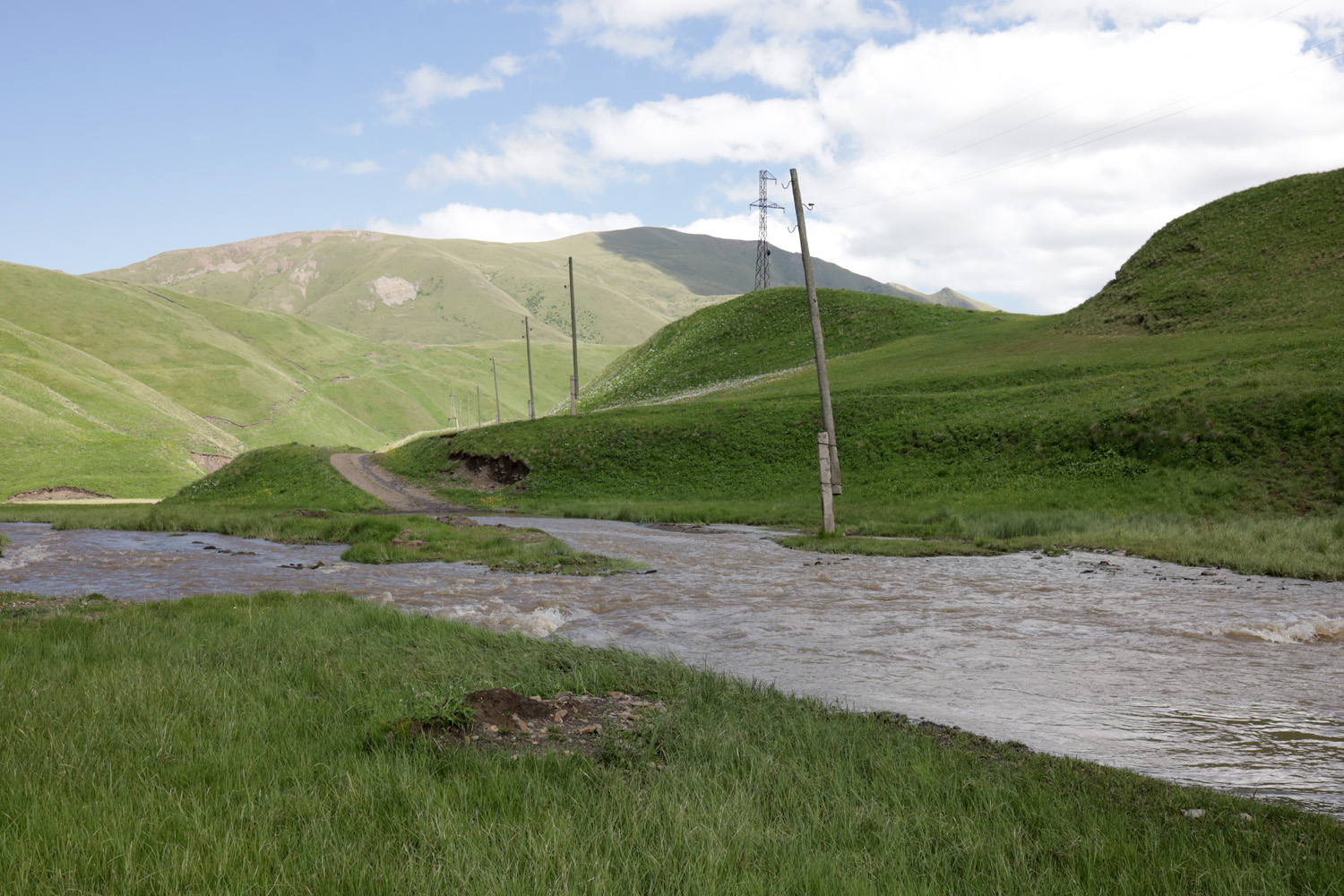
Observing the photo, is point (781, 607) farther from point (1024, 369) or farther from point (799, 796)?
point (1024, 369)

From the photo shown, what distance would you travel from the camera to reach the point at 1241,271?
179 feet

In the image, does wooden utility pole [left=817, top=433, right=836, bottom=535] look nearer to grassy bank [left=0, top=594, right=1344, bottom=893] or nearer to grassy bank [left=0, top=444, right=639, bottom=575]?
grassy bank [left=0, top=444, right=639, bottom=575]

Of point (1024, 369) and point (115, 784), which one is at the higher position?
point (1024, 369)

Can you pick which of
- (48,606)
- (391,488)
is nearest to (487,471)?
(391,488)

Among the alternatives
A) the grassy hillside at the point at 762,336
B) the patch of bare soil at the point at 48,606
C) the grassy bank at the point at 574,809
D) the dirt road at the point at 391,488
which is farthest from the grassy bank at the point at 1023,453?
the patch of bare soil at the point at 48,606

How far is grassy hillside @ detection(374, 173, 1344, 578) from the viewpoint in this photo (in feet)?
80.0

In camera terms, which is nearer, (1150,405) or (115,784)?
(115,784)

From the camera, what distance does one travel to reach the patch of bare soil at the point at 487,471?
162 feet

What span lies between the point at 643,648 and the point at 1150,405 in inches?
1137

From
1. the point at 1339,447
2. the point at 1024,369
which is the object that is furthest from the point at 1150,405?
the point at 1024,369

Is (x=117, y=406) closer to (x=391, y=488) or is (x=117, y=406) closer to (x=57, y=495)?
(x=57, y=495)

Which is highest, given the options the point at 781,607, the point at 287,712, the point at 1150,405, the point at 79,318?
the point at 79,318

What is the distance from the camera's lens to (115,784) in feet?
16.6

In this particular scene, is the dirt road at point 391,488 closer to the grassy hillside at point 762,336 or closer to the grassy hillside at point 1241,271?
the grassy hillside at point 762,336
